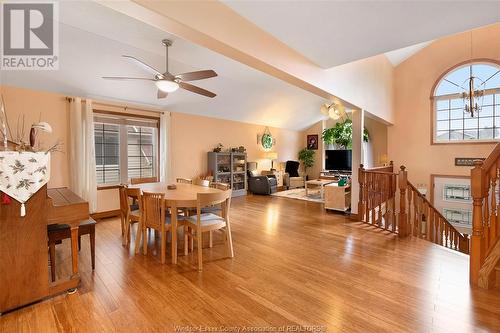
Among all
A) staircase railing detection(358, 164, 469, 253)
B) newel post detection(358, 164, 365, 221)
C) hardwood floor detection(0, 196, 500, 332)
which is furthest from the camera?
newel post detection(358, 164, 365, 221)

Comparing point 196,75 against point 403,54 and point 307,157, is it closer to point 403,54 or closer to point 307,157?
point 403,54

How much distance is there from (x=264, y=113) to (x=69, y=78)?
194 inches

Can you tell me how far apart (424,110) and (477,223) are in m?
5.70

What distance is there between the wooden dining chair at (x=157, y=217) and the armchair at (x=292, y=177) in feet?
20.4

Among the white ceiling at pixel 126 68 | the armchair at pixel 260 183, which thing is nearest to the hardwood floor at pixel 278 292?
the white ceiling at pixel 126 68

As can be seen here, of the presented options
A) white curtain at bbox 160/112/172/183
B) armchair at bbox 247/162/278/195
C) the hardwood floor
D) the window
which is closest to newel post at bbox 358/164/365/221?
the hardwood floor

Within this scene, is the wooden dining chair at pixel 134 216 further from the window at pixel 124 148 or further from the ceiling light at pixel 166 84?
the window at pixel 124 148

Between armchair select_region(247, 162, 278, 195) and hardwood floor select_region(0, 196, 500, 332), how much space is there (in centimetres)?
393

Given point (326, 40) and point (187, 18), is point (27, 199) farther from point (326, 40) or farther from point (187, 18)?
point (326, 40)

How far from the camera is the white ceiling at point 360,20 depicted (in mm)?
2135

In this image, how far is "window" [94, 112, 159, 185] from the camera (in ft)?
15.9

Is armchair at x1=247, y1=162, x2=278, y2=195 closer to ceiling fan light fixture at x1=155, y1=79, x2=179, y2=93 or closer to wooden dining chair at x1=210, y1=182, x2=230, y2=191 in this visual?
wooden dining chair at x1=210, y1=182, x2=230, y2=191

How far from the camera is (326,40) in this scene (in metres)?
2.76

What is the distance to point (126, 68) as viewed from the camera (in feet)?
13.4
